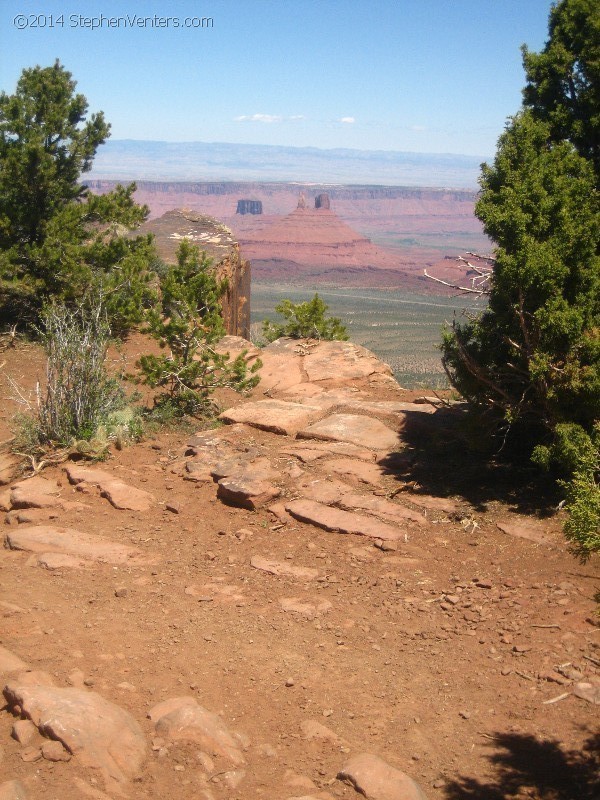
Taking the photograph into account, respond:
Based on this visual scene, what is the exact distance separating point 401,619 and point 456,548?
0.87 m

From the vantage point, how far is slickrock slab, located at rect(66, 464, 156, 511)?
6.16 meters

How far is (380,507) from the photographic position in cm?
591

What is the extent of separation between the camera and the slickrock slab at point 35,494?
20.1ft

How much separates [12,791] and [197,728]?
2.72ft

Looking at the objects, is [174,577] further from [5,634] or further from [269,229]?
[269,229]

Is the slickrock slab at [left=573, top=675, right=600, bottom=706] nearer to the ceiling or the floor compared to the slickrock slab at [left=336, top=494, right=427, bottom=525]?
nearer to the floor

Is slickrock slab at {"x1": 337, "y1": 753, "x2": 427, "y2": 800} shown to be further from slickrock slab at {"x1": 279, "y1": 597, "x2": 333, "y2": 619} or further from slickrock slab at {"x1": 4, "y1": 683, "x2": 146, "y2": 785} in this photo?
slickrock slab at {"x1": 279, "y1": 597, "x2": 333, "y2": 619}

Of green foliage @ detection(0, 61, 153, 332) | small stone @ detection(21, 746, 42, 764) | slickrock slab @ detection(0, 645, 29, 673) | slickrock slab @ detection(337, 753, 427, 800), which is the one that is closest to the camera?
small stone @ detection(21, 746, 42, 764)

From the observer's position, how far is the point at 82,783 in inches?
121

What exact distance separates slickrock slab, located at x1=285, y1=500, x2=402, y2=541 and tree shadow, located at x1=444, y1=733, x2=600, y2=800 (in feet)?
6.68

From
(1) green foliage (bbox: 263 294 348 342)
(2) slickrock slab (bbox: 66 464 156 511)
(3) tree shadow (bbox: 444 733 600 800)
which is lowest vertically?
(3) tree shadow (bbox: 444 733 600 800)

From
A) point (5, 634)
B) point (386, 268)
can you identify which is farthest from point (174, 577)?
point (386, 268)

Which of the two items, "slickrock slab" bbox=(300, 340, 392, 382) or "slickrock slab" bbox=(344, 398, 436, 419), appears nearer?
"slickrock slab" bbox=(344, 398, 436, 419)

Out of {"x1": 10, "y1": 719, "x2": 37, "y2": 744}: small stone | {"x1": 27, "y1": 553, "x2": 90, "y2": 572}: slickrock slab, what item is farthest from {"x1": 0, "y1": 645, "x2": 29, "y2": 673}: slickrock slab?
{"x1": 27, "y1": 553, "x2": 90, "y2": 572}: slickrock slab
